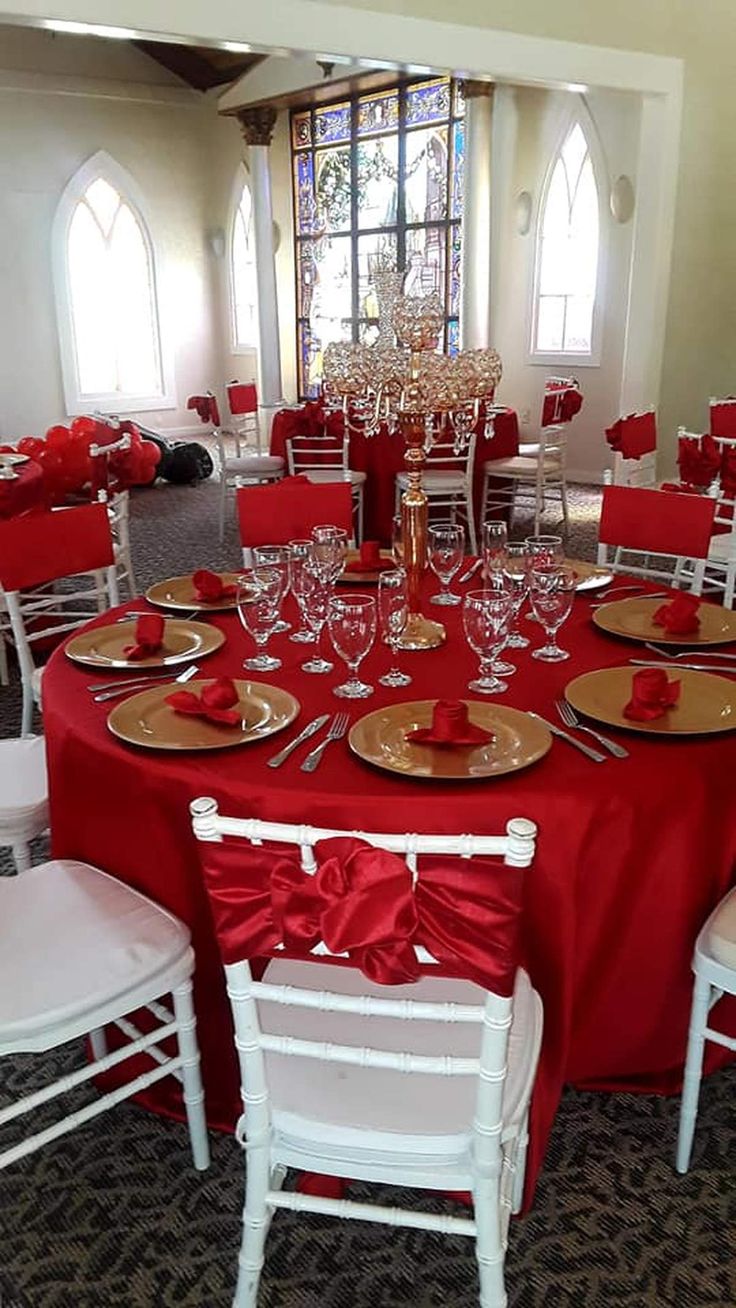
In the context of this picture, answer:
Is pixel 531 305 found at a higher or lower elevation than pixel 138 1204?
higher

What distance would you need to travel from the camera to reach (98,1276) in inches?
66.2

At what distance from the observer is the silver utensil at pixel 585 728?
1656 mm

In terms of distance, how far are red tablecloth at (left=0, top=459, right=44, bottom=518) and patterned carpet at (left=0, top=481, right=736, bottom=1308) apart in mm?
2620

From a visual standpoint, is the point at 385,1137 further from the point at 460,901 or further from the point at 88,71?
the point at 88,71

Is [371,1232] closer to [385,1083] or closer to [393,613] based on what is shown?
[385,1083]

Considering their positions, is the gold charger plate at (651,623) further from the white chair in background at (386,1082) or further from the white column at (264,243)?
the white column at (264,243)

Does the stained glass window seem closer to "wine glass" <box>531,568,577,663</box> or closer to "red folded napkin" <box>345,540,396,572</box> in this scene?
"red folded napkin" <box>345,540,396,572</box>

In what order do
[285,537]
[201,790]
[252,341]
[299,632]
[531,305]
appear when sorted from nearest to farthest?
[201,790]
[299,632]
[285,537]
[531,305]
[252,341]

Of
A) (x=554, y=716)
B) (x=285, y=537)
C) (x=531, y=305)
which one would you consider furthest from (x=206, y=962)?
(x=531, y=305)

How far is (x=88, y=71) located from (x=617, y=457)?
7565 mm

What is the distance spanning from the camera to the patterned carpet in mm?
1642

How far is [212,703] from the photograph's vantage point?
181 centimetres

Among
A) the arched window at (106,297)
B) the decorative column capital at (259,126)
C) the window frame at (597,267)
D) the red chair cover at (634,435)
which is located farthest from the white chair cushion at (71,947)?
the arched window at (106,297)

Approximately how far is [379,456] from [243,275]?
22.6 feet
